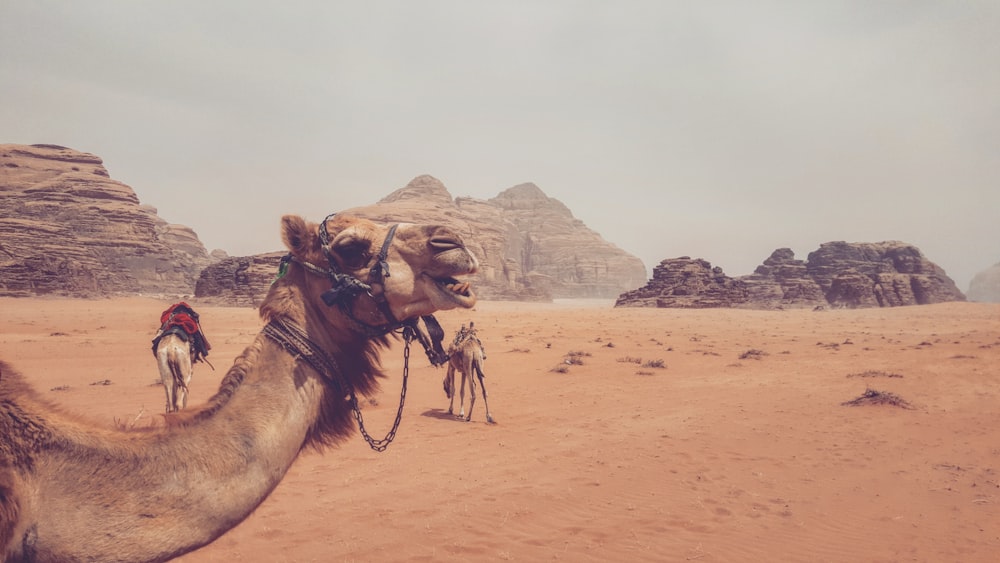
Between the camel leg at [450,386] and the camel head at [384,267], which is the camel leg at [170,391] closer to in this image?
the camel leg at [450,386]

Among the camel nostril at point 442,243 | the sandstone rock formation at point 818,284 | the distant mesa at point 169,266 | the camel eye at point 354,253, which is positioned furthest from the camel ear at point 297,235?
the sandstone rock formation at point 818,284

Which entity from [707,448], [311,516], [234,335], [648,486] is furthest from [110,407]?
[234,335]

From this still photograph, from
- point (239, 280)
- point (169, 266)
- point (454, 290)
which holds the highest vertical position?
point (169, 266)

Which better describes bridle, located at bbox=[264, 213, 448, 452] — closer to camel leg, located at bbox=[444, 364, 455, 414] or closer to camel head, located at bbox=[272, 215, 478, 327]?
camel head, located at bbox=[272, 215, 478, 327]

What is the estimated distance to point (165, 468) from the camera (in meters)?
1.97

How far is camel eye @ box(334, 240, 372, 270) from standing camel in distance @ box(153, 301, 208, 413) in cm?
815

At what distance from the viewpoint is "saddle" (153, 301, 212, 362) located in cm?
971

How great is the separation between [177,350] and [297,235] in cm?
839

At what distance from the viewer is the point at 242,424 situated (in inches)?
84.2

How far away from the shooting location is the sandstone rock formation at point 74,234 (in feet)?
214

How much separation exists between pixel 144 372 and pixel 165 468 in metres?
20.0

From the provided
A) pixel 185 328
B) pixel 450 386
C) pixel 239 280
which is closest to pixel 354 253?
pixel 185 328

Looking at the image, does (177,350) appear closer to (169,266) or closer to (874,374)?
(874,374)

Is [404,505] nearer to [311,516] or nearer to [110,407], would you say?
[311,516]
